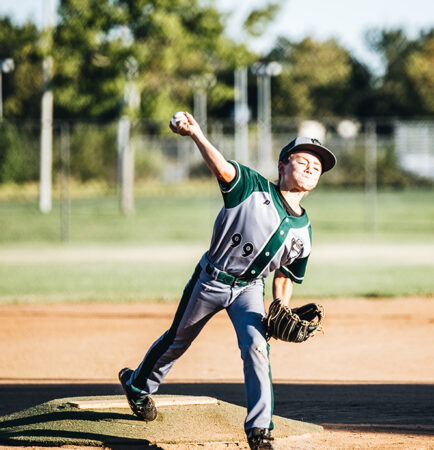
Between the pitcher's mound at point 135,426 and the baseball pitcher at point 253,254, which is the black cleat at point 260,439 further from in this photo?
the pitcher's mound at point 135,426

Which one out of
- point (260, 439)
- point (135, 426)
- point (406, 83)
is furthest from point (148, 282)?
point (406, 83)

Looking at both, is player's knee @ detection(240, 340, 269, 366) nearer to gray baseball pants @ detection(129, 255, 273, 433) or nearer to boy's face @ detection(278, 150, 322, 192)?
gray baseball pants @ detection(129, 255, 273, 433)

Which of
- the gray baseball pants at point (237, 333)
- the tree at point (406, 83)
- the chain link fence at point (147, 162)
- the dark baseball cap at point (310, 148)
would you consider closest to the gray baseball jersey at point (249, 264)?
the gray baseball pants at point (237, 333)

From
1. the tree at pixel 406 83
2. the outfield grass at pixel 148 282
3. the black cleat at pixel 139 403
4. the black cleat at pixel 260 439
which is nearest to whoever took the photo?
the black cleat at pixel 260 439

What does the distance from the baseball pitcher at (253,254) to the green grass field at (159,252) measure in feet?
19.8

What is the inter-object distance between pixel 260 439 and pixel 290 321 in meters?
0.60

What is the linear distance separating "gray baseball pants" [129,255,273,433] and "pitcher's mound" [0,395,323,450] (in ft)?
0.97

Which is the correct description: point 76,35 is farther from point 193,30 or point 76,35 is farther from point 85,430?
point 85,430

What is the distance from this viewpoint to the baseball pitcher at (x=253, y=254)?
12.8ft

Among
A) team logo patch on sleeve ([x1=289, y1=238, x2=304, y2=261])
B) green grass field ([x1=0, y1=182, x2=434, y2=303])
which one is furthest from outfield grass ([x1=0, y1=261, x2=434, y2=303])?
team logo patch on sleeve ([x1=289, y1=238, x2=304, y2=261])

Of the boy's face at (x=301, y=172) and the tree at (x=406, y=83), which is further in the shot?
the tree at (x=406, y=83)

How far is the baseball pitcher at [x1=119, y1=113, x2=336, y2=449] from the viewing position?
3906 mm

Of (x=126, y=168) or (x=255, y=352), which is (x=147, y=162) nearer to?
(x=126, y=168)

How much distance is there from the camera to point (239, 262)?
403 centimetres
